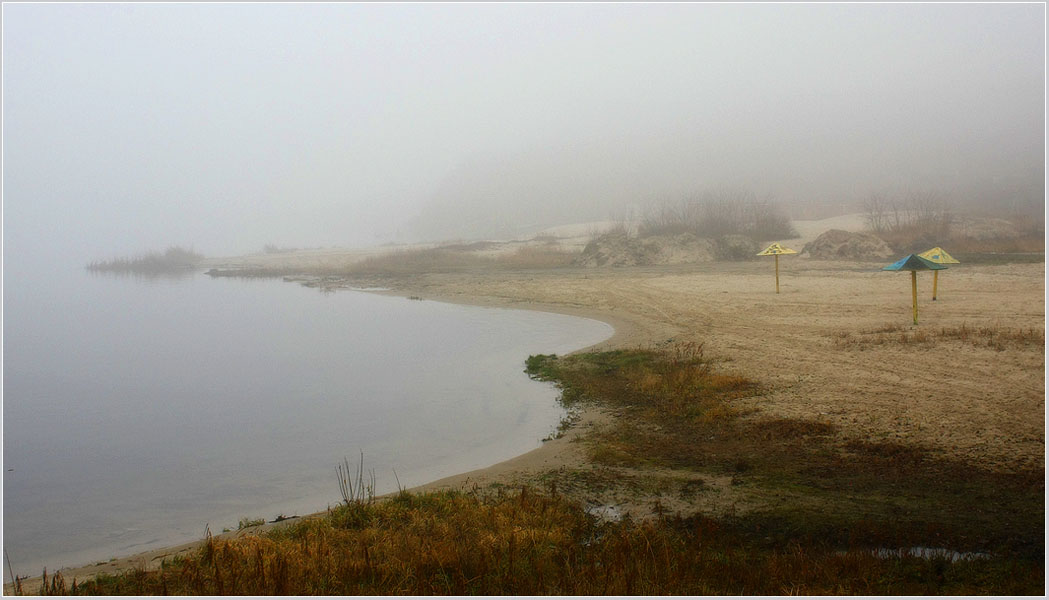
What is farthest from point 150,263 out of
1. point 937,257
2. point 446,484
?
point 446,484

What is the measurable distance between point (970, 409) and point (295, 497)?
779 centimetres

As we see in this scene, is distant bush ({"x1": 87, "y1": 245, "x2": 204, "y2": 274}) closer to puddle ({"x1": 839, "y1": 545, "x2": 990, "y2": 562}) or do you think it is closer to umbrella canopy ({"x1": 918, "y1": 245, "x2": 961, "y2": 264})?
umbrella canopy ({"x1": 918, "y1": 245, "x2": 961, "y2": 264})

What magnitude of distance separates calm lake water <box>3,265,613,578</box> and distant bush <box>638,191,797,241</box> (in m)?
20.2

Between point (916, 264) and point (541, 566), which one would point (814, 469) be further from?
point (916, 264)

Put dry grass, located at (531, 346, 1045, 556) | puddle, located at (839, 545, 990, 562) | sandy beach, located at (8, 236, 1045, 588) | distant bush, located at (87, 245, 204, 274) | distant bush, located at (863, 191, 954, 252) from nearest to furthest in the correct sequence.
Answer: puddle, located at (839, 545, 990, 562), dry grass, located at (531, 346, 1045, 556), sandy beach, located at (8, 236, 1045, 588), distant bush, located at (863, 191, 954, 252), distant bush, located at (87, 245, 204, 274)

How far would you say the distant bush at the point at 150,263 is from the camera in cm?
5919

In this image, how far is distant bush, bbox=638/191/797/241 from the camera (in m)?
40.9

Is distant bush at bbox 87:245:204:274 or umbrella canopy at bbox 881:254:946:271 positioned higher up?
distant bush at bbox 87:245:204:274

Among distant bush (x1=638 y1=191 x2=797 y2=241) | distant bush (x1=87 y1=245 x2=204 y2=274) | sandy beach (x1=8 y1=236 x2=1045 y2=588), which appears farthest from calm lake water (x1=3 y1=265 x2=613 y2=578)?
distant bush (x1=87 y1=245 x2=204 y2=274)

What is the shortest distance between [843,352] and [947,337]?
1.93 metres

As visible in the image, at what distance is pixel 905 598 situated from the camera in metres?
4.42

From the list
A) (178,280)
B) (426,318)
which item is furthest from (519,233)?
(426,318)

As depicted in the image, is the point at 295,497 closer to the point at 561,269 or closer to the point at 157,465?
the point at 157,465

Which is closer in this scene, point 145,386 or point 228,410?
point 228,410
